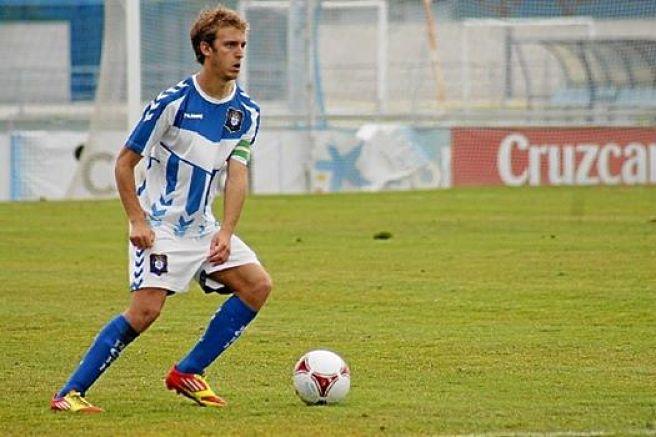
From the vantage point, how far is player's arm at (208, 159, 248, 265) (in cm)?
788

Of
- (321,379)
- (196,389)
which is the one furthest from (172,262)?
(321,379)

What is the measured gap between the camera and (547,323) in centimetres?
1156

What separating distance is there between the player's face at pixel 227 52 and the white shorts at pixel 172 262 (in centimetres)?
81

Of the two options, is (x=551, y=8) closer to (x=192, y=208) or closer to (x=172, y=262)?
(x=192, y=208)

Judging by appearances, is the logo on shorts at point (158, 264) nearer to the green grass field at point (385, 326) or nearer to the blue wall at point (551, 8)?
the green grass field at point (385, 326)

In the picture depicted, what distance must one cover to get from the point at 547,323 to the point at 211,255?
4272 millimetres

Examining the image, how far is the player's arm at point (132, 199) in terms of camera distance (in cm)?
778

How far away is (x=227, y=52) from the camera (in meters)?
7.79

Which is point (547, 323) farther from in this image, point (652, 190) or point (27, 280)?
point (652, 190)

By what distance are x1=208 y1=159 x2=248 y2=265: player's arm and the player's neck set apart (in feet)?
1.15

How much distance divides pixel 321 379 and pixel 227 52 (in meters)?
1.65

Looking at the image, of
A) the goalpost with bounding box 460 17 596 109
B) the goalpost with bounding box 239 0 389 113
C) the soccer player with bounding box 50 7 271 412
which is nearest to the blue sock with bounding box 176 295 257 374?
the soccer player with bounding box 50 7 271 412

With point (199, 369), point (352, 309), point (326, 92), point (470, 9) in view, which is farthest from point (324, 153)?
point (199, 369)

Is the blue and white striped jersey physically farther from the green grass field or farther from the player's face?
the green grass field
